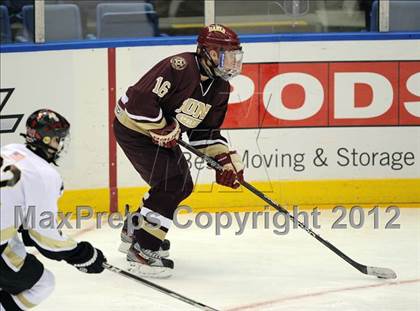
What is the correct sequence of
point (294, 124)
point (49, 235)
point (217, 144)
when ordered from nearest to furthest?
point (49, 235)
point (217, 144)
point (294, 124)

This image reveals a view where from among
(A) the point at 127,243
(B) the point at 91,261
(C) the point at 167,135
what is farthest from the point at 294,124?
(B) the point at 91,261

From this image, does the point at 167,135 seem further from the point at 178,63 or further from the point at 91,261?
the point at 91,261

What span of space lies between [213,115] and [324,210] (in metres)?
1.32

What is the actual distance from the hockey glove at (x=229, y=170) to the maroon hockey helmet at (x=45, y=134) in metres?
1.50

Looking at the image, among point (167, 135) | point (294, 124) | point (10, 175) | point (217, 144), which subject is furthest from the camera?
point (294, 124)

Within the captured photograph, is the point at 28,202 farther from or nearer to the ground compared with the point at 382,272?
farther from the ground

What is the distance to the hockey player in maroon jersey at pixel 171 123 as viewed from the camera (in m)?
4.62

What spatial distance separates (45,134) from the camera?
3.35 metres

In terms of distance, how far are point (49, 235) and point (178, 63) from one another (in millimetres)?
1513

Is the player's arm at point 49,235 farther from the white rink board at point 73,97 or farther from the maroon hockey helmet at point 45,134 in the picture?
the white rink board at point 73,97

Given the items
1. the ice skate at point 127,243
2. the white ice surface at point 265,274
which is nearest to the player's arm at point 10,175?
the white ice surface at point 265,274

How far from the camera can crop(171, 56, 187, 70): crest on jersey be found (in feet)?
15.2

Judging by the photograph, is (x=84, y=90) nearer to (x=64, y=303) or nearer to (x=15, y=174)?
(x=64, y=303)

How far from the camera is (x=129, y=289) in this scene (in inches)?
178
